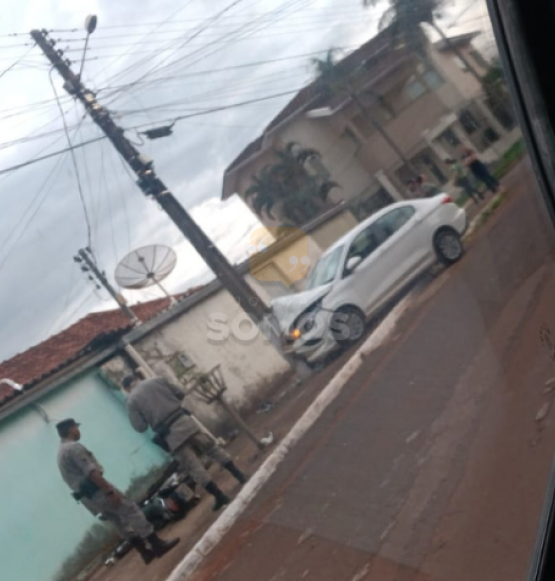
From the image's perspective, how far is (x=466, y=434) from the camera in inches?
71.0

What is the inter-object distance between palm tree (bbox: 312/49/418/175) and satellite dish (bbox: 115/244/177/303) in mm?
535

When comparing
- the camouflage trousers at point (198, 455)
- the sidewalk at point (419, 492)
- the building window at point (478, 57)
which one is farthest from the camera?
the building window at point (478, 57)

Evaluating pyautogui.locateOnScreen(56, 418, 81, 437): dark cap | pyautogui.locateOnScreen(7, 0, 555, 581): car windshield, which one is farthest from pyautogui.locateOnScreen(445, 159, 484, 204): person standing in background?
pyautogui.locateOnScreen(56, 418, 81, 437): dark cap

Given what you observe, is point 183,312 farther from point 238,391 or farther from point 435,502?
point 435,502

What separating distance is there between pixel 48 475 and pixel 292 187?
85 centimetres

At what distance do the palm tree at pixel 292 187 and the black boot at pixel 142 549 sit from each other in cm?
79

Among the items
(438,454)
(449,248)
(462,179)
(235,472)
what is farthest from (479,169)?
(235,472)

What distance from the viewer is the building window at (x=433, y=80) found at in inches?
72.6

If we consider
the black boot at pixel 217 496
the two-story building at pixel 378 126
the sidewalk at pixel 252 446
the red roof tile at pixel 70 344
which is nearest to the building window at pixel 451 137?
the two-story building at pixel 378 126

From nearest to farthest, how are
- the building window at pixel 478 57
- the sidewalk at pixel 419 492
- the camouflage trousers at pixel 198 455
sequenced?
the sidewalk at pixel 419 492
the camouflage trousers at pixel 198 455
the building window at pixel 478 57

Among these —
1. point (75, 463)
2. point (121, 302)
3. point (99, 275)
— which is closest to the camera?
point (75, 463)

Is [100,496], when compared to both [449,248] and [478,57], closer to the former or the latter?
[449,248]

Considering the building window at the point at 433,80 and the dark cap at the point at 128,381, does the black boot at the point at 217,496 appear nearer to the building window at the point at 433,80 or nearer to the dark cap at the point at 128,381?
the dark cap at the point at 128,381

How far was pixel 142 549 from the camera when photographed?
5.69 ft
